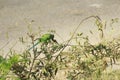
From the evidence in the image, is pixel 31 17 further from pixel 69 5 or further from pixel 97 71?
pixel 97 71

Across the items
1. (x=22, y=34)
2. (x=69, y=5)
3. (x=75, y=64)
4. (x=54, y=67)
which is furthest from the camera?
(x=69, y=5)

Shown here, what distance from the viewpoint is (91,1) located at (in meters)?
7.28

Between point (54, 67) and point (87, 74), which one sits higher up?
point (54, 67)

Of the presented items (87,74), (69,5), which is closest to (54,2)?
(69,5)

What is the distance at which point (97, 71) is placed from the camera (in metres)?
3.25

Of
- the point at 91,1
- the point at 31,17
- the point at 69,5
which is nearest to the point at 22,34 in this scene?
the point at 31,17

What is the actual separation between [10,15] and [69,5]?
123cm

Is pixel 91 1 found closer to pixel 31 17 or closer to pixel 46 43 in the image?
pixel 31 17

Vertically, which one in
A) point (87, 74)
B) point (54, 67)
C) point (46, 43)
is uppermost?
point (46, 43)

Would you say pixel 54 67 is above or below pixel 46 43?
below

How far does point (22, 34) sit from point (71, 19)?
104 centimetres

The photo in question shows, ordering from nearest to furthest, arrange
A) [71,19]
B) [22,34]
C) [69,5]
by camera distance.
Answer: [22,34] < [71,19] < [69,5]

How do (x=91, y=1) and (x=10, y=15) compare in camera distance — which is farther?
(x=91, y=1)

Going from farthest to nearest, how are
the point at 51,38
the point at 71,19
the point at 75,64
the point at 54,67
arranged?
the point at 71,19
the point at 75,64
the point at 54,67
the point at 51,38
